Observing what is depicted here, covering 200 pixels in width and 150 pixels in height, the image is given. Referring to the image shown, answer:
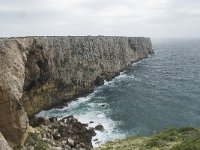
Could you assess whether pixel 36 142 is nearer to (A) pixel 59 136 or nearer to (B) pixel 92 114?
(A) pixel 59 136

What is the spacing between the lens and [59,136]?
1639 inches

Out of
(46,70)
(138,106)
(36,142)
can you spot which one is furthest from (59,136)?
(138,106)

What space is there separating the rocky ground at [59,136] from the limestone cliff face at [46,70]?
1.87 meters

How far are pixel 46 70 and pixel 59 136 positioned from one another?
20.0 metres

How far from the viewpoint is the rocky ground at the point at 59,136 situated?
116 feet

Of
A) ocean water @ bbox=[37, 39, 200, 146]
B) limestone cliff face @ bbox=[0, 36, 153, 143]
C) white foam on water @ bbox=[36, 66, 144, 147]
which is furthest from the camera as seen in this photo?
Result: ocean water @ bbox=[37, 39, 200, 146]

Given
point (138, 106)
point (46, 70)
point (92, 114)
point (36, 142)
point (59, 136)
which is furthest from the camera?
point (138, 106)

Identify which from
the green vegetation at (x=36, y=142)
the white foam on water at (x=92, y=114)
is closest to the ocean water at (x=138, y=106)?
the white foam on water at (x=92, y=114)

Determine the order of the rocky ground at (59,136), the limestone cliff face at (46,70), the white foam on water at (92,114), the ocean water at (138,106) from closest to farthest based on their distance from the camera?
the limestone cliff face at (46,70) → the rocky ground at (59,136) → the white foam on water at (92,114) → the ocean water at (138,106)

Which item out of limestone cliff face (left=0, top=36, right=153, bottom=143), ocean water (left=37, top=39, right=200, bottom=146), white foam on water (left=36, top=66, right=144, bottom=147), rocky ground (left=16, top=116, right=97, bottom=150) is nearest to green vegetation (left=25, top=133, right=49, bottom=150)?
rocky ground (left=16, top=116, right=97, bottom=150)

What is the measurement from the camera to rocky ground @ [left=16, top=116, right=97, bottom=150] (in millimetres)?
35406

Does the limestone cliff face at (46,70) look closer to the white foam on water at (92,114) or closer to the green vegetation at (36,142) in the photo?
the green vegetation at (36,142)

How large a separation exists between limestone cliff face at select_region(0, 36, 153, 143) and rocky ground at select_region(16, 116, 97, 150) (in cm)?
187

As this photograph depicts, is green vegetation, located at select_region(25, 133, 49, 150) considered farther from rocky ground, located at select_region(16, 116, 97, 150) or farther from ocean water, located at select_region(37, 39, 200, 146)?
ocean water, located at select_region(37, 39, 200, 146)
